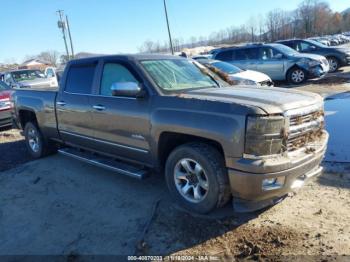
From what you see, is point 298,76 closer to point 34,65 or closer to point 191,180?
point 191,180

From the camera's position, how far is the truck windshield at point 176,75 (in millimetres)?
4627

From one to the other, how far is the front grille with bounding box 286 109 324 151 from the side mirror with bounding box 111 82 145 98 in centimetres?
178

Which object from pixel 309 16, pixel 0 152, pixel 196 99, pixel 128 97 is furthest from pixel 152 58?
pixel 309 16

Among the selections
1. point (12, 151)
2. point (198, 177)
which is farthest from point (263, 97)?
point (12, 151)

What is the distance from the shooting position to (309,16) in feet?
327

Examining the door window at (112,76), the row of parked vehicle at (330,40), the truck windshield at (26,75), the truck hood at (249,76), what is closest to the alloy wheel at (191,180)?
the door window at (112,76)

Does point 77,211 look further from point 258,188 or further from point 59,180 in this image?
point 258,188

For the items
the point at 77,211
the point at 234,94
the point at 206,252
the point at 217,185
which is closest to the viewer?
the point at 206,252

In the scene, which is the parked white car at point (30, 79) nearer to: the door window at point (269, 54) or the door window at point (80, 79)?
the door window at point (269, 54)

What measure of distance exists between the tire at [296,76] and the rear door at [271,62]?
328 millimetres

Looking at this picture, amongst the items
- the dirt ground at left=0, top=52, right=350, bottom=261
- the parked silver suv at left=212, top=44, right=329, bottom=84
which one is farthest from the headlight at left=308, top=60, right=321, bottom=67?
the dirt ground at left=0, top=52, right=350, bottom=261

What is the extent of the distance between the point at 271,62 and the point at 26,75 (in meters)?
12.1

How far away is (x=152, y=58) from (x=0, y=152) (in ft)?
15.3

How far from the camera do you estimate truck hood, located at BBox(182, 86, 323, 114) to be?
3553 millimetres
